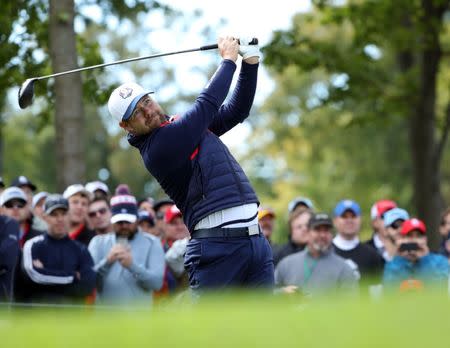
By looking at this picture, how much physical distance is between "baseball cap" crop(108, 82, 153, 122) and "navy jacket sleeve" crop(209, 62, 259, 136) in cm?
74

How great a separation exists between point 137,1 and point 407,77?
6295 mm

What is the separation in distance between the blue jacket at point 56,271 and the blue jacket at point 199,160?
8.85 ft

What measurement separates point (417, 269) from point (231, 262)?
12.2ft

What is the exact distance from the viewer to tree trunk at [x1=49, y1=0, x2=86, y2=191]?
13.0 meters

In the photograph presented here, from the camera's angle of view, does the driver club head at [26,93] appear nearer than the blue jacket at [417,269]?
Yes

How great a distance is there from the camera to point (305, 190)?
44.9 meters

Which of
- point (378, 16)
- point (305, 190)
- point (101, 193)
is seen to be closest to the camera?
point (101, 193)

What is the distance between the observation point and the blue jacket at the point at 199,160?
22.7 feet

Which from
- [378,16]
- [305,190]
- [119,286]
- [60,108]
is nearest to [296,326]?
[119,286]

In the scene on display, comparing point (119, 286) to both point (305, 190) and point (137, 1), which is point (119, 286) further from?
point (305, 190)

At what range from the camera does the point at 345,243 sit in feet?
38.2

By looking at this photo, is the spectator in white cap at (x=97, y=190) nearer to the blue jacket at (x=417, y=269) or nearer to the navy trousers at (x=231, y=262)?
the blue jacket at (x=417, y=269)

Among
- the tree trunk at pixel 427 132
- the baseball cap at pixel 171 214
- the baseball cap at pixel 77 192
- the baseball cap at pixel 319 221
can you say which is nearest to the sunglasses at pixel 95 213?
the baseball cap at pixel 77 192

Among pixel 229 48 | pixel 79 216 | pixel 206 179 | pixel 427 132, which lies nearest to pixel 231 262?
pixel 206 179
